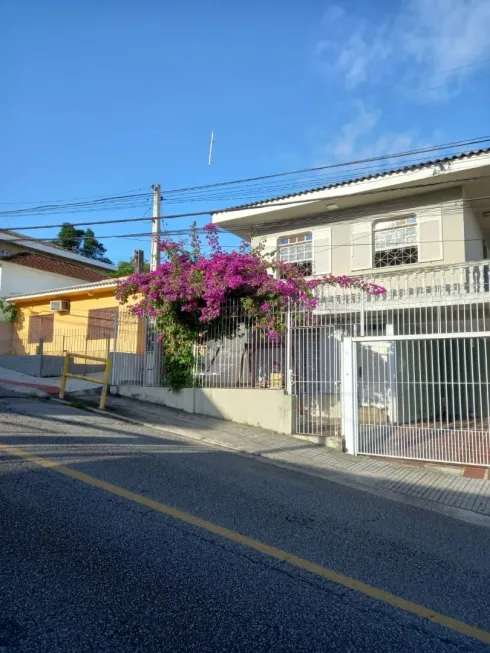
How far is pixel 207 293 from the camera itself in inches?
419

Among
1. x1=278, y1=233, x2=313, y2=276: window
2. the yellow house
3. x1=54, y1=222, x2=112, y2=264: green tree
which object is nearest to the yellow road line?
x1=278, y1=233, x2=313, y2=276: window

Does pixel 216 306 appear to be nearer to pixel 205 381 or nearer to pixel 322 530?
pixel 205 381

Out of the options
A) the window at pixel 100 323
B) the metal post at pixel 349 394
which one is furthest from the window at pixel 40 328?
the metal post at pixel 349 394

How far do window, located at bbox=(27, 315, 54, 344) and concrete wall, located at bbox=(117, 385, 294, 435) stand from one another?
10405mm

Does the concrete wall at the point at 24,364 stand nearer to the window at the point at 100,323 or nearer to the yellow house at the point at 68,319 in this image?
the yellow house at the point at 68,319

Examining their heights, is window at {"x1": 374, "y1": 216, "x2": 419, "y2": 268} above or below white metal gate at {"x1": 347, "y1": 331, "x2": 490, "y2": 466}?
above

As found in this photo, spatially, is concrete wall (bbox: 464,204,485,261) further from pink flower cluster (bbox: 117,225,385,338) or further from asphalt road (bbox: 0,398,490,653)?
asphalt road (bbox: 0,398,490,653)

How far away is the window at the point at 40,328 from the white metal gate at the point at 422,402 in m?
16.0

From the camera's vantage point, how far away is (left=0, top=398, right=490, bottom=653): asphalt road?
274cm

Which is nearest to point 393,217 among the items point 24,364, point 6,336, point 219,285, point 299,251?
point 299,251

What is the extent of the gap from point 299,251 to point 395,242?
294 cm

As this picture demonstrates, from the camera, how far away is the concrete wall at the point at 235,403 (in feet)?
32.4

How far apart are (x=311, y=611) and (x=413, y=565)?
1.36 meters

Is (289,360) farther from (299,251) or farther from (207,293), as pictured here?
(299,251)
